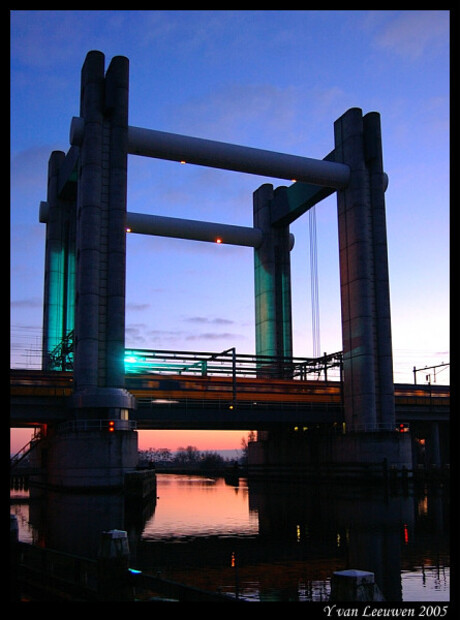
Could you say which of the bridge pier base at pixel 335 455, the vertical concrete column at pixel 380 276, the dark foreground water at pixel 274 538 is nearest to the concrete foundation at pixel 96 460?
the dark foreground water at pixel 274 538

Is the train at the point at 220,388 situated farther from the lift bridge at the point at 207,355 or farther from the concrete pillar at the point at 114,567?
the concrete pillar at the point at 114,567

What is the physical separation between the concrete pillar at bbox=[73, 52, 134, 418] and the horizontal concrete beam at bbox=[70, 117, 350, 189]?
1903mm

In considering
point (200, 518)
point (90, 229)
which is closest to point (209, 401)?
point (90, 229)

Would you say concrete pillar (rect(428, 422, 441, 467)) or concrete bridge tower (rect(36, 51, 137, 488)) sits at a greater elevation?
concrete bridge tower (rect(36, 51, 137, 488))

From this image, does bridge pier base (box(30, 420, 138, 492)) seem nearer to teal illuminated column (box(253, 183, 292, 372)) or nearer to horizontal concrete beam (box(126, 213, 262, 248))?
horizontal concrete beam (box(126, 213, 262, 248))

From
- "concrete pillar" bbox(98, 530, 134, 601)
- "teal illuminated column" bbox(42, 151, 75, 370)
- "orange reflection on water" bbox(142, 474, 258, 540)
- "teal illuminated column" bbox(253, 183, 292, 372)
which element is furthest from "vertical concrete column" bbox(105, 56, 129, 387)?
"concrete pillar" bbox(98, 530, 134, 601)

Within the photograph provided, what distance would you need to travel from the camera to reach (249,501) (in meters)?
42.0

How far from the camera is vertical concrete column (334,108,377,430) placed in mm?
53562

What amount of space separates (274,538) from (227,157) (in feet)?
113

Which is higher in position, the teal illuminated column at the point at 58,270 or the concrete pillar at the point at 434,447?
the teal illuminated column at the point at 58,270

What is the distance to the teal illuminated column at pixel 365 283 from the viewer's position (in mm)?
53656

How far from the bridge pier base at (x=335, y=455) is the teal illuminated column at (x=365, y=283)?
174 cm

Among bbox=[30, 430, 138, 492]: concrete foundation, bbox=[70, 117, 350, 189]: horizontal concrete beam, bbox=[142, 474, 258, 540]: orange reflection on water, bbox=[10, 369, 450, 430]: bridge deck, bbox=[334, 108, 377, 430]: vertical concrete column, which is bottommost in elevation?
bbox=[142, 474, 258, 540]: orange reflection on water
